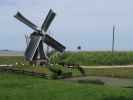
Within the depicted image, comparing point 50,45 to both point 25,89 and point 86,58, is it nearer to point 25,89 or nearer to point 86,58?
point 86,58

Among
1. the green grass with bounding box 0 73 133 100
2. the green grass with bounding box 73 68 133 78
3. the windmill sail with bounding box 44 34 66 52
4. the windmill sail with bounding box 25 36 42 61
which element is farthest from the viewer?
the windmill sail with bounding box 44 34 66 52

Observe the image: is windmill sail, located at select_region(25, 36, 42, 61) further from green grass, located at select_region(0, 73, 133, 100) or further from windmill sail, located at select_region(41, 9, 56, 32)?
green grass, located at select_region(0, 73, 133, 100)

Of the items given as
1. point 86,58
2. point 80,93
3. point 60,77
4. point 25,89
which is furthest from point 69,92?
point 86,58

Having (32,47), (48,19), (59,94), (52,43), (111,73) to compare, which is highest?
(48,19)

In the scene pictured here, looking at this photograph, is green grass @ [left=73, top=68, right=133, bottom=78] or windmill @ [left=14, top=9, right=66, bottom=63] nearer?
green grass @ [left=73, top=68, right=133, bottom=78]

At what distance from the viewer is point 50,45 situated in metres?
71.4

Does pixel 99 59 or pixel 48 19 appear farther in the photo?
pixel 99 59

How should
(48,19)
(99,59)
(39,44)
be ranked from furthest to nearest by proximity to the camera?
(99,59)
(48,19)
(39,44)

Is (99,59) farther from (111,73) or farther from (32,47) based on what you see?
(111,73)

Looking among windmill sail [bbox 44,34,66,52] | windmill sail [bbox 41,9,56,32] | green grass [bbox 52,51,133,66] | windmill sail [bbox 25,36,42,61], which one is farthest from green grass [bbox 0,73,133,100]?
green grass [bbox 52,51,133,66]

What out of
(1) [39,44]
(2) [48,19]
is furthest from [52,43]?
(2) [48,19]

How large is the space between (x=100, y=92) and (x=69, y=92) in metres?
2.37

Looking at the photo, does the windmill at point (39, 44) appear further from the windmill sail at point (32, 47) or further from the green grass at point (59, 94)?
the green grass at point (59, 94)

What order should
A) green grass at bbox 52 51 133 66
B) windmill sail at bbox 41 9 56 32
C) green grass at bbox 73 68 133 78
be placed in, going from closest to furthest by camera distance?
1. green grass at bbox 73 68 133 78
2. windmill sail at bbox 41 9 56 32
3. green grass at bbox 52 51 133 66
